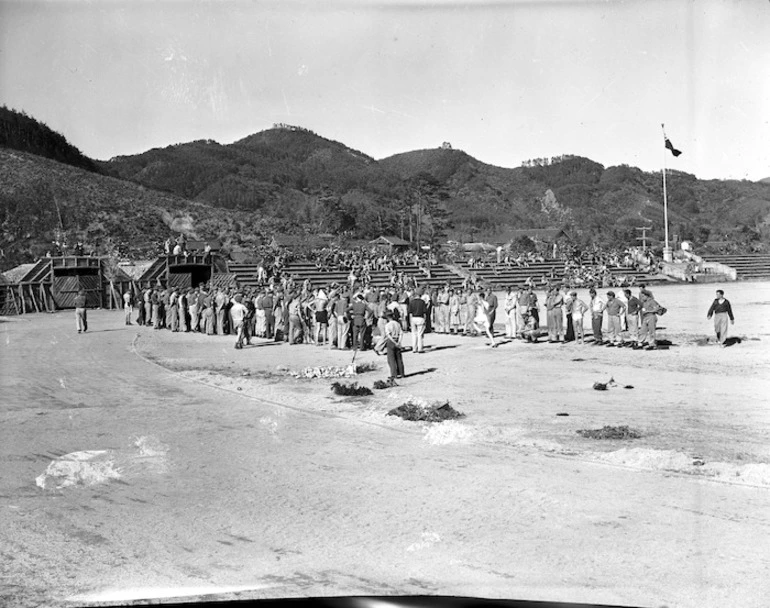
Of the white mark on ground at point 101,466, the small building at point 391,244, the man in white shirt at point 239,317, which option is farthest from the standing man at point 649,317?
the small building at point 391,244

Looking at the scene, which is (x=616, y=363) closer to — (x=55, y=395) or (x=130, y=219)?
(x=55, y=395)

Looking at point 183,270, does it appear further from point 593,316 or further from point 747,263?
point 747,263

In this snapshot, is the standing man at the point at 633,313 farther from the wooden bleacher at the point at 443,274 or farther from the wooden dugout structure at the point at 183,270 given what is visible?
the wooden dugout structure at the point at 183,270

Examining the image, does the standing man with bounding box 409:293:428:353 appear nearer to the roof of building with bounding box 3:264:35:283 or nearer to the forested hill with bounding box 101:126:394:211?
the roof of building with bounding box 3:264:35:283

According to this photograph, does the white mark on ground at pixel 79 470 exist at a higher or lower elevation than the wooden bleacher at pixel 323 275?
lower

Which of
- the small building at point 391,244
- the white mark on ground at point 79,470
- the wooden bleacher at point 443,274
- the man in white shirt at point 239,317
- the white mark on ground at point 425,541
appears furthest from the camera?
the small building at point 391,244

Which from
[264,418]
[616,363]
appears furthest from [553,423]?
[616,363]

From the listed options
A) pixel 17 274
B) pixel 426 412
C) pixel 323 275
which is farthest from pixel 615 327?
pixel 17 274
